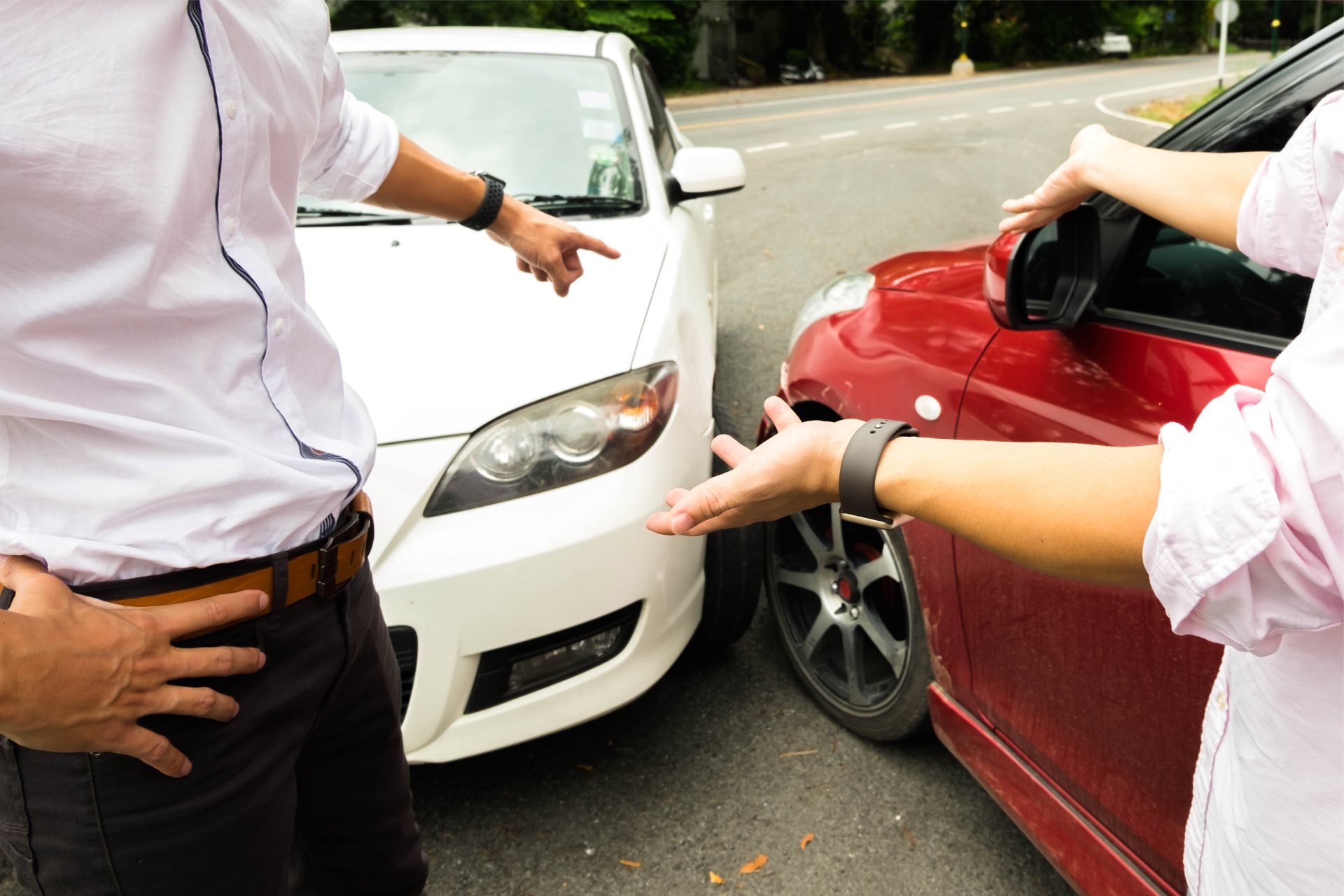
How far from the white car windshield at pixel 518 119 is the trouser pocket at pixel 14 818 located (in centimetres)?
216

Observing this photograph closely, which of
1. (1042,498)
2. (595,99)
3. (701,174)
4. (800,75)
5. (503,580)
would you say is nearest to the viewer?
(1042,498)

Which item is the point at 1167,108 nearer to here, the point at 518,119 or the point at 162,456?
the point at 518,119

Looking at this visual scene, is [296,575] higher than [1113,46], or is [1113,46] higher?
[1113,46]

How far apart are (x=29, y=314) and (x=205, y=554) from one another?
0.30 m

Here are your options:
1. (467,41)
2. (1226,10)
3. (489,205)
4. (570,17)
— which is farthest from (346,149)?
(570,17)

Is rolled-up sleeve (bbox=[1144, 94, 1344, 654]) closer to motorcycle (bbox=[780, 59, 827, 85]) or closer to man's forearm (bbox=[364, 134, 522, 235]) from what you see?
man's forearm (bbox=[364, 134, 522, 235])

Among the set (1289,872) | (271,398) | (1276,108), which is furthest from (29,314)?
(1276,108)

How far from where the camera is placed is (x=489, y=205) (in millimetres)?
1741

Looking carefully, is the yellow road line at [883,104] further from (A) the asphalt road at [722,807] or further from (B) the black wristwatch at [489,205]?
(B) the black wristwatch at [489,205]

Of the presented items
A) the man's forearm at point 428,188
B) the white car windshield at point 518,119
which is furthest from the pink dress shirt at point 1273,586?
the white car windshield at point 518,119

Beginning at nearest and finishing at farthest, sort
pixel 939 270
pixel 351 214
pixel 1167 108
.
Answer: pixel 939 270
pixel 351 214
pixel 1167 108

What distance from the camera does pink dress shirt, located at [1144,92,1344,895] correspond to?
740 mm

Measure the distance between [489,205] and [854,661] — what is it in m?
1.41

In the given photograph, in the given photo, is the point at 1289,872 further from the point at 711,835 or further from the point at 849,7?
the point at 849,7
